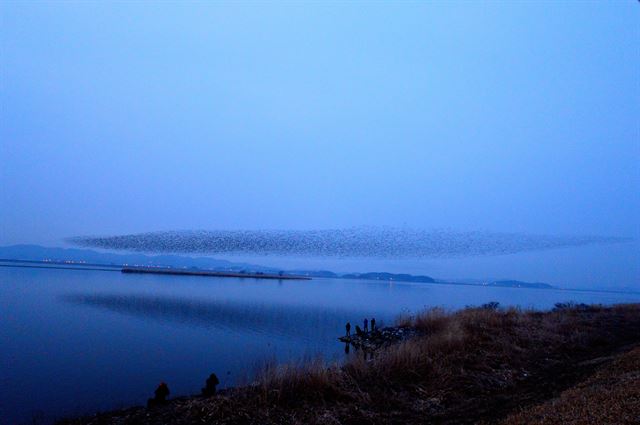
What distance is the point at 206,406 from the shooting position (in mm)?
9656

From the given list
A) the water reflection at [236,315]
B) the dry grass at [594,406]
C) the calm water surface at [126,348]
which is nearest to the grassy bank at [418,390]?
the dry grass at [594,406]

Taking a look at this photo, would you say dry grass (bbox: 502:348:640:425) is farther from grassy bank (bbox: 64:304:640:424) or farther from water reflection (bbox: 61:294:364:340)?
water reflection (bbox: 61:294:364:340)

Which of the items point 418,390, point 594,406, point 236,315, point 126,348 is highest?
point 594,406

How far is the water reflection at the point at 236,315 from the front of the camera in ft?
93.6

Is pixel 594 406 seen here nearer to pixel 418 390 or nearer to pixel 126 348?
pixel 418 390

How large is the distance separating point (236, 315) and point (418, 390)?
23.7 metres

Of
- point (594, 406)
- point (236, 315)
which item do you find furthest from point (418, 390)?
point (236, 315)

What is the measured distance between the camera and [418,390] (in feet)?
38.6

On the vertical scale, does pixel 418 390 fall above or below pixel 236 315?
above

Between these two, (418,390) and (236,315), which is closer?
(418,390)

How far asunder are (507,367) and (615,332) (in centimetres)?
1186

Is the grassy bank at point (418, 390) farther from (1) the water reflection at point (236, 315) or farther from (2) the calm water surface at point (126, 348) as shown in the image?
(1) the water reflection at point (236, 315)

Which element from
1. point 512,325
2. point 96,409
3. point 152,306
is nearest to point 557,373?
point 512,325

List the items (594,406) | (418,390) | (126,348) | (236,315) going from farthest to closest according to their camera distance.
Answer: (236,315)
(126,348)
(418,390)
(594,406)
